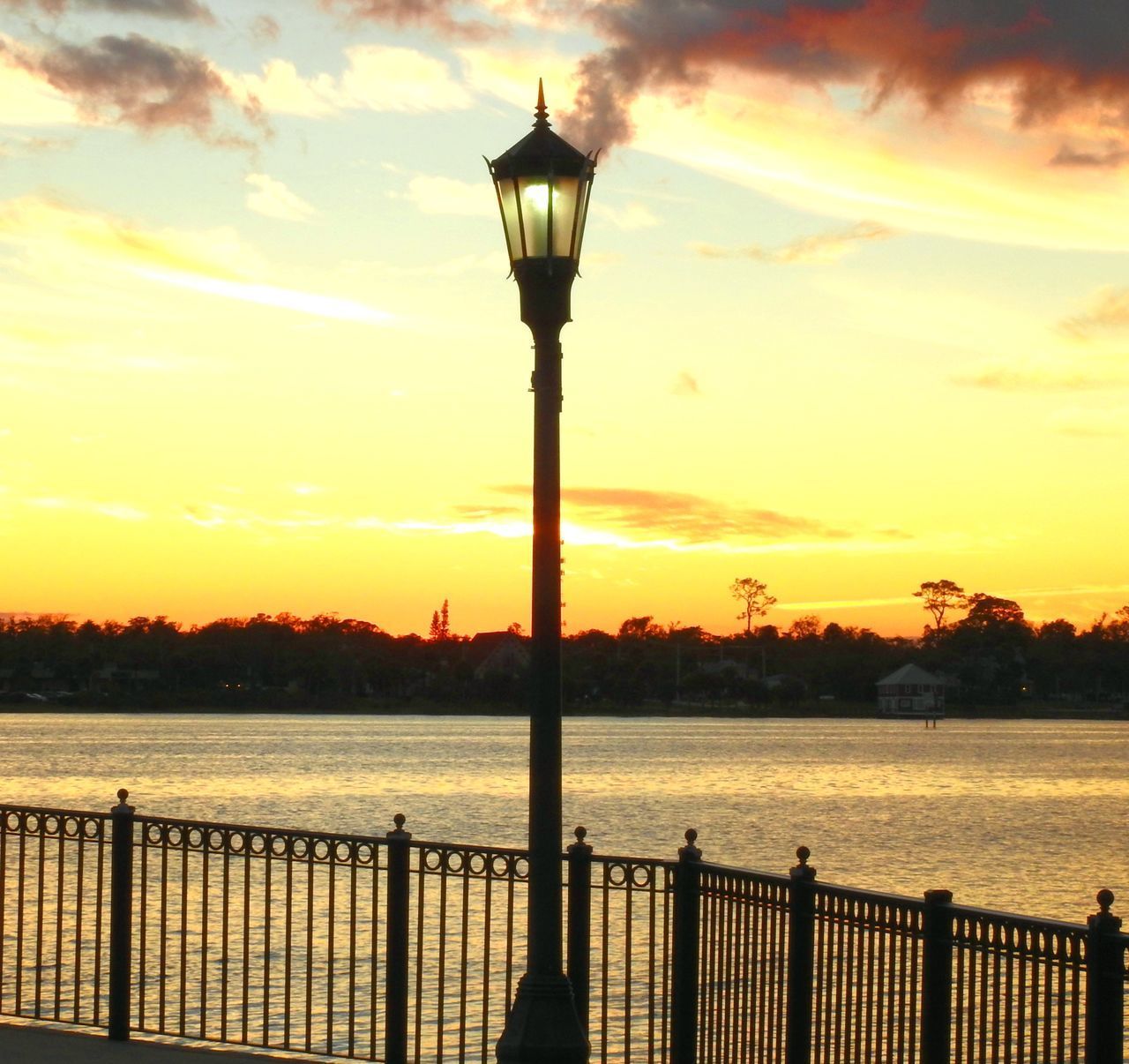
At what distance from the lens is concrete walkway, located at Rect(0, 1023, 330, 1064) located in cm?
1093

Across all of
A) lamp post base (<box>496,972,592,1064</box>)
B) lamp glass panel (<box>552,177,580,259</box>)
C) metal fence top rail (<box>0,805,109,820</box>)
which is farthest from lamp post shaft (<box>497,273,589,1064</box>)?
metal fence top rail (<box>0,805,109,820</box>)

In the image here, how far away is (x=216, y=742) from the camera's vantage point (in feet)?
560

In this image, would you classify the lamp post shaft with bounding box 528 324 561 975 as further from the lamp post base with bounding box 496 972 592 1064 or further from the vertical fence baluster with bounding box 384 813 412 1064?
the vertical fence baluster with bounding box 384 813 412 1064

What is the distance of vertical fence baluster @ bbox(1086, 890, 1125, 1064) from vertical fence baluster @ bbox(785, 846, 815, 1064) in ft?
6.28

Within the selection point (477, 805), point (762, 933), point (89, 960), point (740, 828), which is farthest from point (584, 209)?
point (477, 805)

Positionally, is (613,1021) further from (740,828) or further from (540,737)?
(740,828)

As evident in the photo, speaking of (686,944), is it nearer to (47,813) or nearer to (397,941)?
(397,941)

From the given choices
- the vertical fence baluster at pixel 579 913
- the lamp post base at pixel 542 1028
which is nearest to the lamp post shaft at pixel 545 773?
the lamp post base at pixel 542 1028

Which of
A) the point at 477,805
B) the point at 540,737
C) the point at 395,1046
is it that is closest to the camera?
the point at 540,737

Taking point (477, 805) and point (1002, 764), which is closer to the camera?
point (477, 805)

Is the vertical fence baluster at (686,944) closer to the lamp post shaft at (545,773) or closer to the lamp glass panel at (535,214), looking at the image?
the lamp post shaft at (545,773)

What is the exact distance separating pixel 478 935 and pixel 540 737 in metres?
25.1

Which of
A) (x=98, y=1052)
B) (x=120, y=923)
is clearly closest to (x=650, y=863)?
(x=98, y=1052)

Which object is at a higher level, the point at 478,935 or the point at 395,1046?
the point at 395,1046
